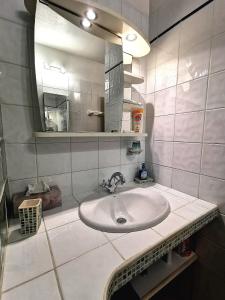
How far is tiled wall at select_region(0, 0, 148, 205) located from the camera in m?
0.74

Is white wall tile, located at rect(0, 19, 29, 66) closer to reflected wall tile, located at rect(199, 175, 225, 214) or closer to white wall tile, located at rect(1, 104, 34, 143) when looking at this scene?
white wall tile, located at rect(1, 104, 34, 143)

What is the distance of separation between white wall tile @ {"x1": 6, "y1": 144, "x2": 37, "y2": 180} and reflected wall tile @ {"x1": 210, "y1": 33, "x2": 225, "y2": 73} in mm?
1131

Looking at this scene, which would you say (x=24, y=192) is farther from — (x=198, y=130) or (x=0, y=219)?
(x=198, y=130)

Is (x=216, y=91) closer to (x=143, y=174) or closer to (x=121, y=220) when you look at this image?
(x=143, y=174)

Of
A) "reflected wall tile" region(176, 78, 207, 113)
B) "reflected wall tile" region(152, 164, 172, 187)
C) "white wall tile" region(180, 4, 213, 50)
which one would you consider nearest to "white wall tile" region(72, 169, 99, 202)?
"reflected wall tile" region(152, 164, 172, 187)

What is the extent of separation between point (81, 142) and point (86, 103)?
26 cm

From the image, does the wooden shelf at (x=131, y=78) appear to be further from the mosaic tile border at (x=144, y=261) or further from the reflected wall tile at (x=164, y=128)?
the mosaic tile border at (x=144, y=261)

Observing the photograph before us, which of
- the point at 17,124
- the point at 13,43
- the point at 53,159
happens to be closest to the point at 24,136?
the point at 17,124

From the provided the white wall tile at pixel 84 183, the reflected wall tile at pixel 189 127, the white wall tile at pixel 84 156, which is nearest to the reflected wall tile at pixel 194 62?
the reflected wall tile at pixel 189 127

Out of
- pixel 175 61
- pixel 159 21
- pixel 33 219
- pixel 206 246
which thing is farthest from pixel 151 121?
pixel 33 219

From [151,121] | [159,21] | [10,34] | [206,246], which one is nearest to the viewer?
[10,34]

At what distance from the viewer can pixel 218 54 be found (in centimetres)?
83

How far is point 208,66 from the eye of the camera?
34.3 inches

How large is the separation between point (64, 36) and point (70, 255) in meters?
1.06
